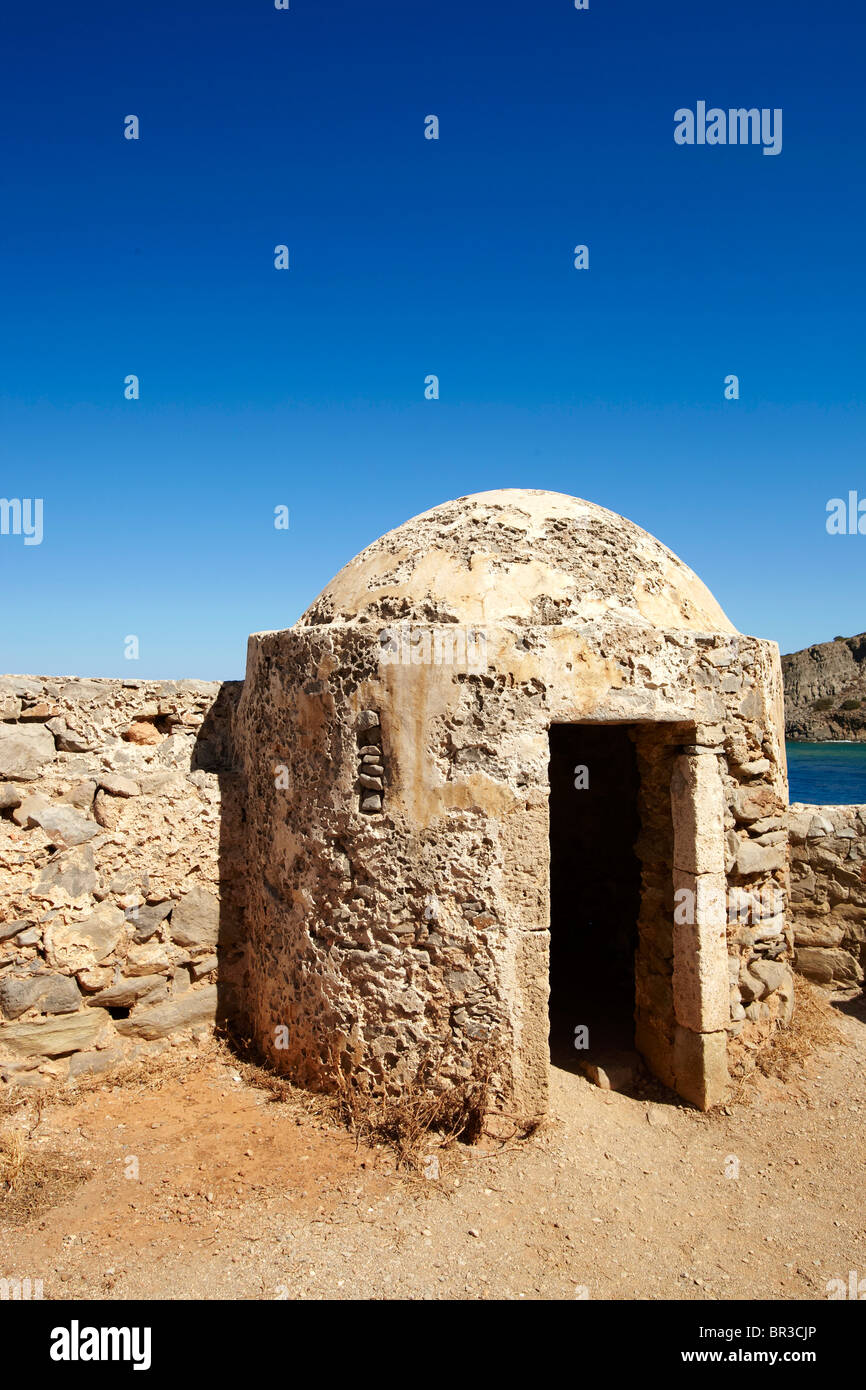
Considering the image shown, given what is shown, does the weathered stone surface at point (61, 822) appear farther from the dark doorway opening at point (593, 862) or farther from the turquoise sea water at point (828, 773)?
the turquoise sea water at point (828, 773)

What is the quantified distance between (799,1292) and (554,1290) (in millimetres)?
1046

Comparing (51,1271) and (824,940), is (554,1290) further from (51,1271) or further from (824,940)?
(824,940)

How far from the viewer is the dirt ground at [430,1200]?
11.3 ft

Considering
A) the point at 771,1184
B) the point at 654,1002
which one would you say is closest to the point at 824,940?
the point at 654,1002

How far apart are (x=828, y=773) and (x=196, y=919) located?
4148cm

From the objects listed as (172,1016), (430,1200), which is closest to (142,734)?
(172,1016)

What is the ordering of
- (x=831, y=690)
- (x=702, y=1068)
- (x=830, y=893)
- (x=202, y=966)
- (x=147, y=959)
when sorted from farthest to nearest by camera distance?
(x=831, y=690) → (x=830, y=893) → (x=202, y=966) → (x=147, y=959) → (x=702, y=1068)

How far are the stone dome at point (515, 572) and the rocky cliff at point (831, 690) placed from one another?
176 feet

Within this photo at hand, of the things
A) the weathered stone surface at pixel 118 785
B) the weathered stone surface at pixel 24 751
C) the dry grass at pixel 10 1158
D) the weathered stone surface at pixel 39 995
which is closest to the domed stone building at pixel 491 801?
the weathered stone surface at pixel 118 785

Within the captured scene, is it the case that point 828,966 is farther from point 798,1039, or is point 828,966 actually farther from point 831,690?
point 831,690

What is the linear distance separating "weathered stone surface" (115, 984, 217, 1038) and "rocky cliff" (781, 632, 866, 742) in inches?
2154

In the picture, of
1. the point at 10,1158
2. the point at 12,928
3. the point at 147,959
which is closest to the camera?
the point at 10,1158

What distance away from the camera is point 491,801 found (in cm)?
438

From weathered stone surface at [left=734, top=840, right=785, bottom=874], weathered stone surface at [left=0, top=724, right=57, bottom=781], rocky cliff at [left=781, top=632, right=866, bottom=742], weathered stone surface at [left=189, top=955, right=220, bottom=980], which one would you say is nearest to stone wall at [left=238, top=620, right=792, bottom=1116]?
weathered stone surface at [left=734, top=840, right=785, bottom=874]
